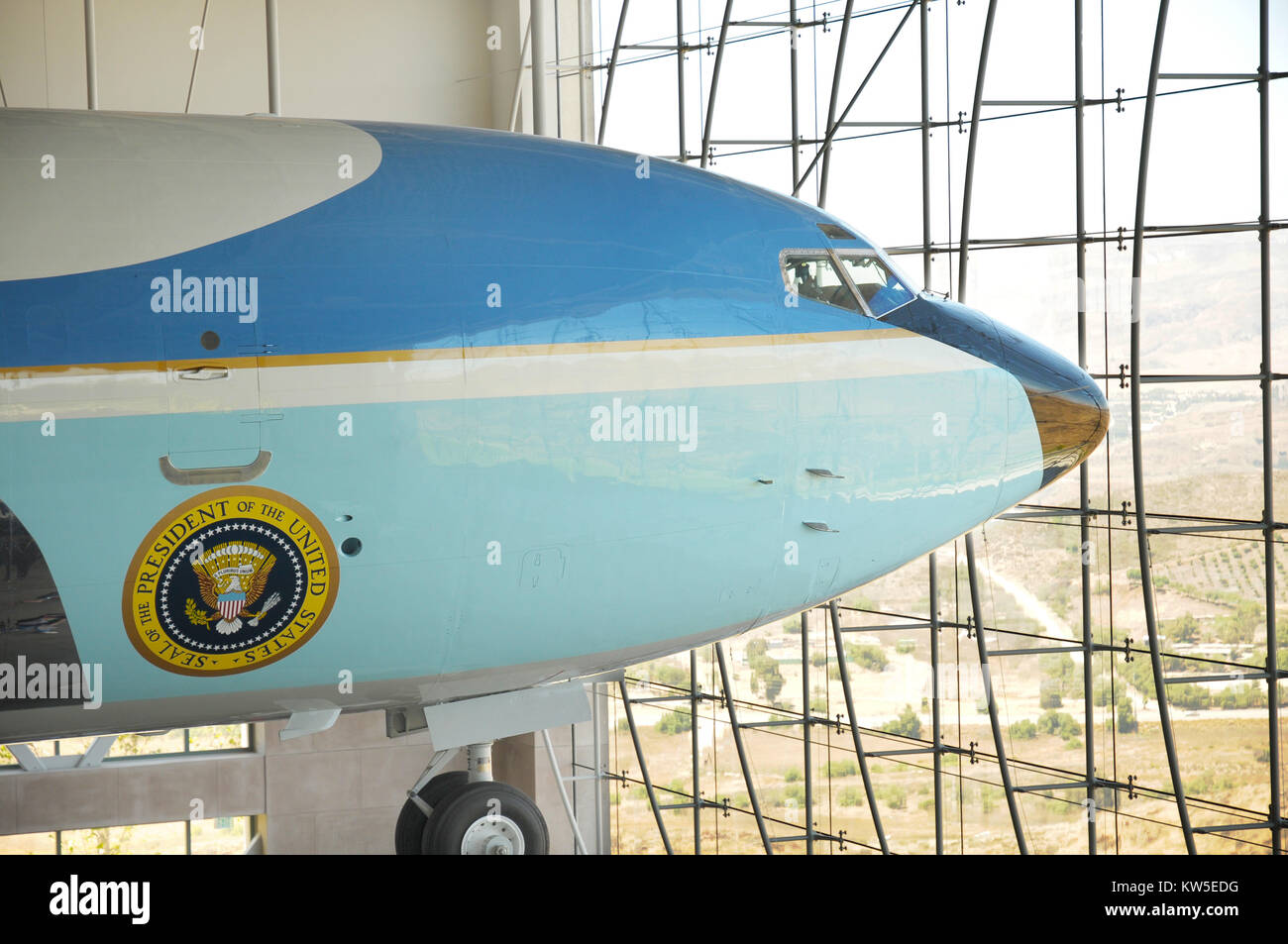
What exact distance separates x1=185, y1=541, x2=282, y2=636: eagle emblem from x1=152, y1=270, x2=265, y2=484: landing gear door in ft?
1.09

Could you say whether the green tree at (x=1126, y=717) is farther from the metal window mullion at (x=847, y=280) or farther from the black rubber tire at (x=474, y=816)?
the black rubber tire at (x=474, y=816)

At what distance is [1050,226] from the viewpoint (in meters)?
13.6

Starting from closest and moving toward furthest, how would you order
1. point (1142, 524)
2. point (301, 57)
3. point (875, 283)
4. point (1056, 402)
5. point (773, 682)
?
point (875, 283) < point (1056, 402) < point (1142, 524) < point (773, 682) < point (301, 57)

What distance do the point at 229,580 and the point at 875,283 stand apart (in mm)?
3856

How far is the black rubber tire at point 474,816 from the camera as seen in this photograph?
685 cm

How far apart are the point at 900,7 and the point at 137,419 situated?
11947 mm

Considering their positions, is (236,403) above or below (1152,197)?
below

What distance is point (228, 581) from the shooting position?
220 inches

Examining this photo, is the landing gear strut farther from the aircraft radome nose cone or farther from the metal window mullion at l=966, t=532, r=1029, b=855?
the metal window mullion at l=966, t=532, r=1029, b=855

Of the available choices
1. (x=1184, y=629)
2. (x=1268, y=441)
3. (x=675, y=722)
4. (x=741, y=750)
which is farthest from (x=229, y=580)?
(x=675, y=722)

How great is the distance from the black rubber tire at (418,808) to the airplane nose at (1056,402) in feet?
12.8

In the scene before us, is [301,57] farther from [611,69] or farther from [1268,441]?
[1268,441]
